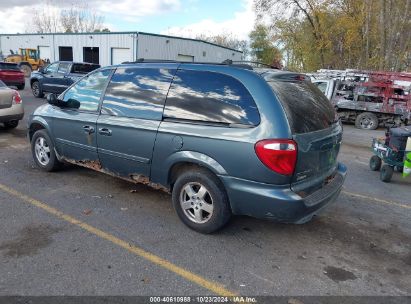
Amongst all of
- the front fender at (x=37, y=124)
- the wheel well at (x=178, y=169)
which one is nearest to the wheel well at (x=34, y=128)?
the front fender at (x=37, y=124)

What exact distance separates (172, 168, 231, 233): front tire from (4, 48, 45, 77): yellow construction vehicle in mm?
32028

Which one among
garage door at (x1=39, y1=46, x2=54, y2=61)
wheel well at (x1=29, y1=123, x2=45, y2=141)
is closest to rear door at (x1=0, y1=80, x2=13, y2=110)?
wheel well at (x1=29, y1=123, x2=45, y2=141)

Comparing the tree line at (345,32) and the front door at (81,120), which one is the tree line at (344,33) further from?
the front door at (81,120)

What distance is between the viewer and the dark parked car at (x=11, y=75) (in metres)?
18.7

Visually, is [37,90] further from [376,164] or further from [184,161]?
[184,161]

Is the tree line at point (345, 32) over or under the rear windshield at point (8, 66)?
over

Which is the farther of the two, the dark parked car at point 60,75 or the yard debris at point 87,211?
the dark parked car at point 60,75

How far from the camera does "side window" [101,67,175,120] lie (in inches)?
158

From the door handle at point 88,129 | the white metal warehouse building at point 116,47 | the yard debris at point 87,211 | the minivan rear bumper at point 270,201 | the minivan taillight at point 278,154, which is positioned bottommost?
the yard debris at point 87,211

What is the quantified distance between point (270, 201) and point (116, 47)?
31.4m

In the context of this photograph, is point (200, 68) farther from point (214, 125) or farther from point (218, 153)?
point (218, 153)

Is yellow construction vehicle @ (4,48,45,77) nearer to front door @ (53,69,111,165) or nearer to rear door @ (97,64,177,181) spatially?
front door @ (53,69,111,165)

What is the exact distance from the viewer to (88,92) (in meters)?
4.83

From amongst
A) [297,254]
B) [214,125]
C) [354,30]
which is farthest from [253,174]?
[354,30]
